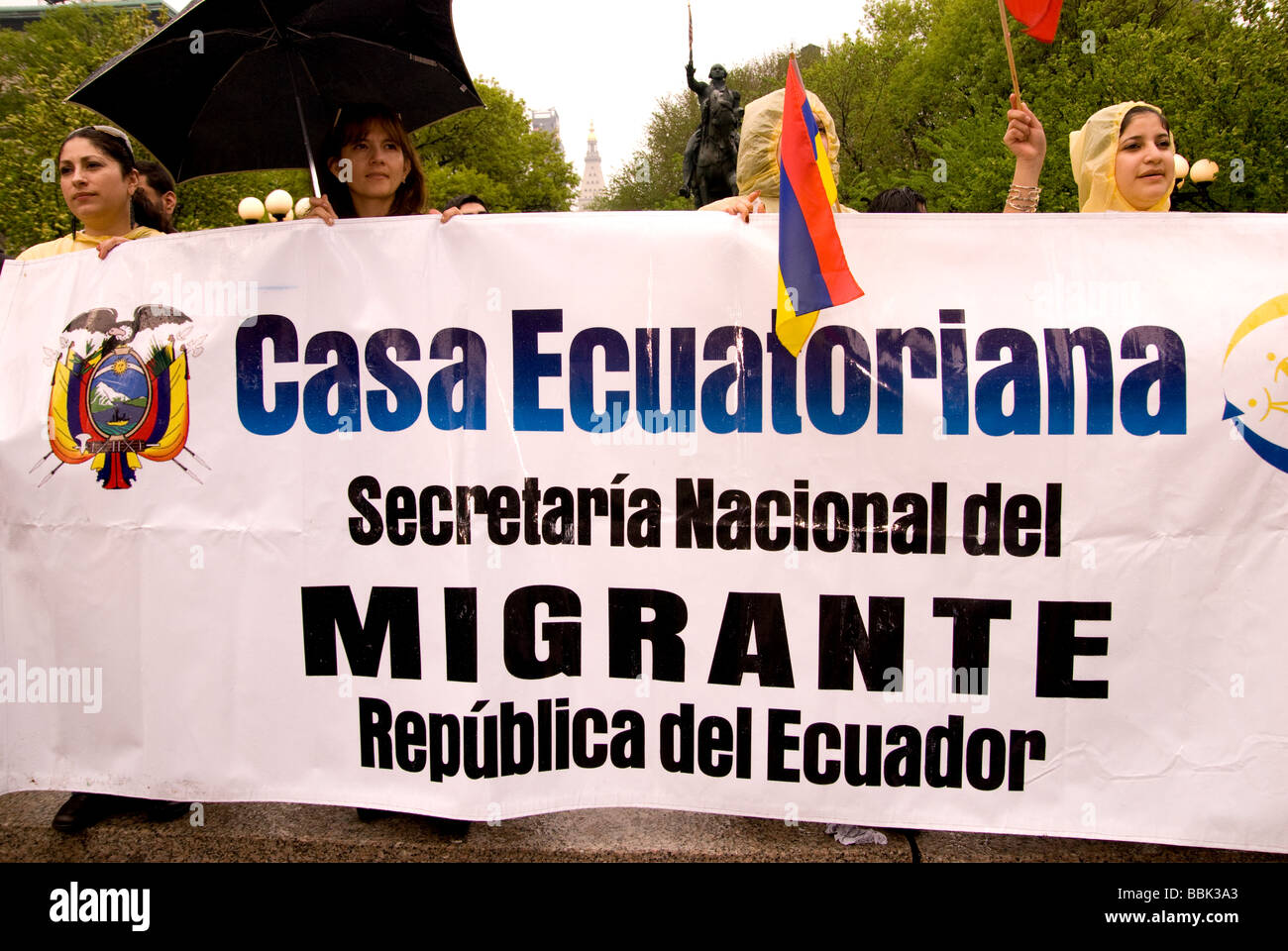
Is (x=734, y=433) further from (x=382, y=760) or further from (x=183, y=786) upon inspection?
(x=183, y=786)

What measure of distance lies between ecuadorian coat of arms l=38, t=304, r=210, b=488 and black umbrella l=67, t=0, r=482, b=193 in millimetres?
560

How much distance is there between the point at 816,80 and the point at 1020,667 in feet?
101

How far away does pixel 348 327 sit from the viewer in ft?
9.29

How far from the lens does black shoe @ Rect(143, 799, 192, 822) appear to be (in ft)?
9.57

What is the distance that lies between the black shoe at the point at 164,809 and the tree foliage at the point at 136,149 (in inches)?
82.8

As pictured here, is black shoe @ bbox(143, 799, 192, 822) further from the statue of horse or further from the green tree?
the green tree

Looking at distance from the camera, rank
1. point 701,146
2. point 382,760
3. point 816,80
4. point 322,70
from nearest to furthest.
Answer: point 382,760
point 322,70
point 701,146
point 816,80

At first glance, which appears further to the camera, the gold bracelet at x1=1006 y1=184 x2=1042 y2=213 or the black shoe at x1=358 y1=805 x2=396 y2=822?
the gold bracelet at x1=1006 y1=184 x2=1042 y2=213

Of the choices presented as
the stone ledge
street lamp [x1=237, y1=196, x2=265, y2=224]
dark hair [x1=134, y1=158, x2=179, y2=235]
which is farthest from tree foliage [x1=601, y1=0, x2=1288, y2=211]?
street lamp [x1=237, y1=196, x2=265, y2=224]

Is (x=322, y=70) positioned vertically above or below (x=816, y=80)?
below

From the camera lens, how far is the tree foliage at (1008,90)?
16031 mm

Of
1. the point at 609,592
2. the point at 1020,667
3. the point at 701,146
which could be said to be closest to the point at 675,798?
the point at 609,592

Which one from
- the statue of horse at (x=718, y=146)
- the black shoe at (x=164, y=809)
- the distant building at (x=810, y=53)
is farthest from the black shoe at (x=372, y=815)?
the distant building at (x=810, y=53)

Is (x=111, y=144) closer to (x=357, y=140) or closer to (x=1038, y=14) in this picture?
(x=357, y=140)
